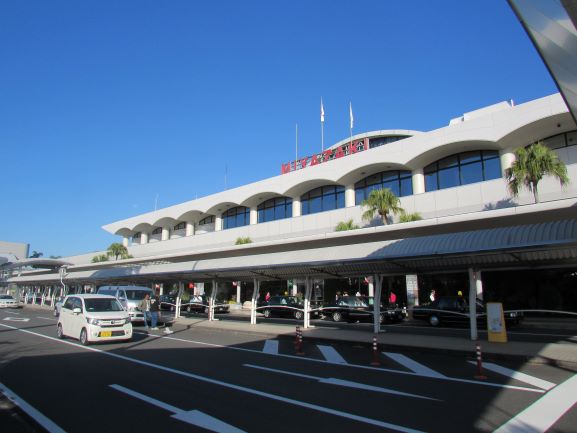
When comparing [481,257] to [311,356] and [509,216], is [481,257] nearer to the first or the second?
[311,356]

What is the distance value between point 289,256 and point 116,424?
15.1m

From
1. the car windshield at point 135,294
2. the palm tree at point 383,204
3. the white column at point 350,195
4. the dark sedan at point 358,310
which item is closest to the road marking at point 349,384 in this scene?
the dark sedan at point 358,310

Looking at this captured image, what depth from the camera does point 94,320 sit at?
14.3 metres

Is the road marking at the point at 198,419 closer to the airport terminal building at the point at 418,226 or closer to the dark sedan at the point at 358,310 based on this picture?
the airport terminal building at the point at 418,226

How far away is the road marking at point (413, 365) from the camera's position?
32.7ft

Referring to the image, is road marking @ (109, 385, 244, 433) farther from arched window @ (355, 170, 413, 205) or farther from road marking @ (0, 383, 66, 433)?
arched window @ (355, 170, 413, 205)

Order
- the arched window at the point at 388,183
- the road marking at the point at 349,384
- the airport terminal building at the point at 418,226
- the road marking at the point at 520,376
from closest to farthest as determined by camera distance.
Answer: the road marking at the point at 349,384 < the road marking at the point at 520,376 < the airport terminal building at the point at 418,226 < the arched window at the point at 388,183

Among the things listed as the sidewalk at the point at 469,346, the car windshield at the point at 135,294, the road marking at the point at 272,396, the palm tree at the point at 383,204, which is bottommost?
the road marking at the point at 272,396

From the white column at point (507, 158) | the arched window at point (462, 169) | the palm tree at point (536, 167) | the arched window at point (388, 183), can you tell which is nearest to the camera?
the palm tree at point (536, 167)

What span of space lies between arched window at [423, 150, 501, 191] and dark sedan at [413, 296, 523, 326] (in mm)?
10295

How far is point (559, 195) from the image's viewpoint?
24.2m

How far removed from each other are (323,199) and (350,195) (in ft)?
11.5

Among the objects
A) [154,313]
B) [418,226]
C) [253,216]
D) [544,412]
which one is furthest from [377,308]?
[253,216]

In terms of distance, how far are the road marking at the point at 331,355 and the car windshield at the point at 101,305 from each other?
7699 mm
